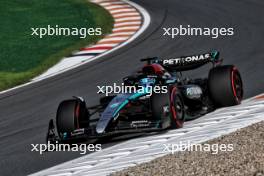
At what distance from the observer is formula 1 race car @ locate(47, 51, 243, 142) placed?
12.4 meters

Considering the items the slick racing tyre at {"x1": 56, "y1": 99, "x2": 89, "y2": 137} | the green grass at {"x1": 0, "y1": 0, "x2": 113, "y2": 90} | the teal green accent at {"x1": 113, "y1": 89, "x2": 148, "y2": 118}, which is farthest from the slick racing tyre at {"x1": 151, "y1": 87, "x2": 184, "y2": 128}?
the green grass at {"x1": 0, "y1": 0, "x2": 113, "y2": 90}

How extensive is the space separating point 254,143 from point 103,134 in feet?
9.06

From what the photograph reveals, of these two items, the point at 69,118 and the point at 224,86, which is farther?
the point at 224,86

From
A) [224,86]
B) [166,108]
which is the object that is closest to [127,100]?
[166,108]

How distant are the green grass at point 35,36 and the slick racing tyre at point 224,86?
7218 mm

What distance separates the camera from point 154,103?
12.5 metres

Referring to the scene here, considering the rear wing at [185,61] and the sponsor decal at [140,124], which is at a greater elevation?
the rear wing at [185,61]

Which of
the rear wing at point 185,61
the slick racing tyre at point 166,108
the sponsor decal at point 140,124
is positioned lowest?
the sponsor decal at point 140,124

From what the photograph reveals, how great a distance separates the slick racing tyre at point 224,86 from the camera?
44.4ft

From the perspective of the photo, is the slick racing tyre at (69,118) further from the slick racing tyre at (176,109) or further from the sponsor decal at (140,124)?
the slick racing tyre at (176,109)

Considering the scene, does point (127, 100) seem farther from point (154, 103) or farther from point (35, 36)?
point (35, 36)

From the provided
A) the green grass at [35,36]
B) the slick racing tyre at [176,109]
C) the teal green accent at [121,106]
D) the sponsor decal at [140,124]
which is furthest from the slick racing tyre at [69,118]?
the green grass at [35,36]

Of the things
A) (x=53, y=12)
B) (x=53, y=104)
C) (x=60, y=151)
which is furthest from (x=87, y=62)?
(x=60, y=151)

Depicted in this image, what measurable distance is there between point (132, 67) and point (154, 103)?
679 centimetres
